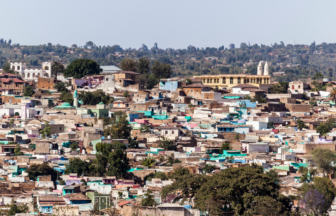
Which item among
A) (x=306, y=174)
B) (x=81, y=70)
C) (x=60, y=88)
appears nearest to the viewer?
(x=306, y=174)

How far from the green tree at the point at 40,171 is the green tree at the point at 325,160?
978 centimetres

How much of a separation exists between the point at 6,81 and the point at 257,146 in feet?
58.3

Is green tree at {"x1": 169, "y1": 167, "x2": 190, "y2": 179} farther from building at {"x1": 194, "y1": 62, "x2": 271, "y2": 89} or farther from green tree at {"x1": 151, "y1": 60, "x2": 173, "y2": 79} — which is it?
green tree at {"x1": 151, "y1": 60, "x2": 173, "y2": 79}

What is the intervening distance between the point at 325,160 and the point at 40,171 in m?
10.5

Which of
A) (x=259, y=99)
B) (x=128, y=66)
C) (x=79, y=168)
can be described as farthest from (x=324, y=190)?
(x=128, y=66)

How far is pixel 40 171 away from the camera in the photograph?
78.7ft

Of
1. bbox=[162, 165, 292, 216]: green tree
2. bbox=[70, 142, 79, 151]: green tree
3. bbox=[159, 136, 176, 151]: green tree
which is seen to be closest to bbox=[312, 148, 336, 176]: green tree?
bbox=[159, 136, 176, 151]: green tree

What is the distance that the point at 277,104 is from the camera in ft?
129

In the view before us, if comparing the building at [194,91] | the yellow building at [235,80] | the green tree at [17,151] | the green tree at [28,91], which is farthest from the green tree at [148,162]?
the yellow building at [235,80]

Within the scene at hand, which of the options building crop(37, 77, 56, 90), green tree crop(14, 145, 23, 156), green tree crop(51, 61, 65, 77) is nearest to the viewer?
green tree crop(14, 145, 23, 156)

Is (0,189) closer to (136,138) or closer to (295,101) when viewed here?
(136,138)

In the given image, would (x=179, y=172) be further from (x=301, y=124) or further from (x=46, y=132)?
(x=301, y=124)

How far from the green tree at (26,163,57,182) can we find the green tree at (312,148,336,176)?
9.78 m

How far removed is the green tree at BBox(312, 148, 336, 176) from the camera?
25.9 metres
